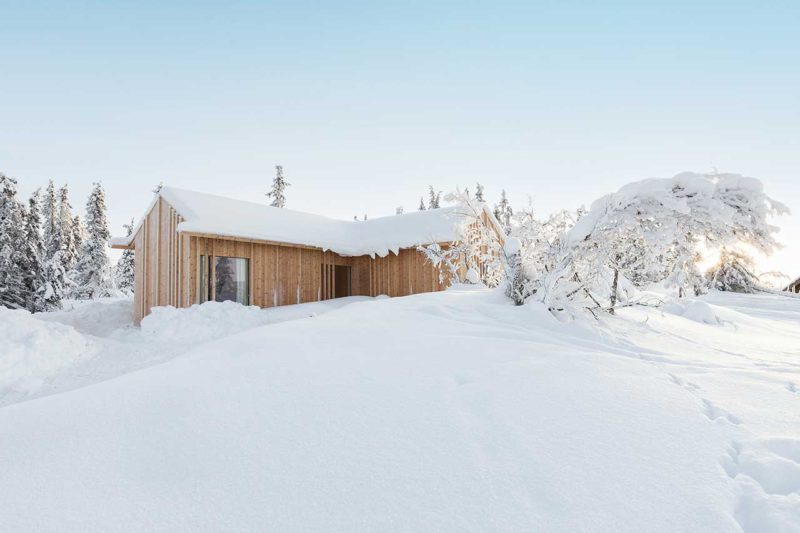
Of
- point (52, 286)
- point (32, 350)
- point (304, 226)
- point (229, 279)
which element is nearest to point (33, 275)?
point (52, 286)

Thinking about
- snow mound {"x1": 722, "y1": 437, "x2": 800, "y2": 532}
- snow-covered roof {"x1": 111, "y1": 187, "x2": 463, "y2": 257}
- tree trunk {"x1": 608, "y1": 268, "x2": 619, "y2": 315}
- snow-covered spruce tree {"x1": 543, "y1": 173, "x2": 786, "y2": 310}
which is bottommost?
snow mound {"x1": 722, "y1": 437, "x2": 800, "y2": 532}

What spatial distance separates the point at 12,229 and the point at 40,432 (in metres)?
20.6

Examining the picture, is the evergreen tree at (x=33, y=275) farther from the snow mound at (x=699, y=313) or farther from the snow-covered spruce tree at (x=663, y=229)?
the snow mound at (x=699, y=313)

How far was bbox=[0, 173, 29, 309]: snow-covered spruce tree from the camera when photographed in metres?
17.1

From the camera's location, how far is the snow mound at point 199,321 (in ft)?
37.0

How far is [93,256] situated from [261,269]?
20.3m

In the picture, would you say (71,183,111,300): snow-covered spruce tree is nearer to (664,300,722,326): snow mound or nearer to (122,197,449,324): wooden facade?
(122,197,449,324): wooden facade

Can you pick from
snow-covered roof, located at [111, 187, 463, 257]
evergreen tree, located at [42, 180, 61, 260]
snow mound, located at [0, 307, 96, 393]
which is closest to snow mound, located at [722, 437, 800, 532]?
snow mound, located at [0, 307, 96, 393]

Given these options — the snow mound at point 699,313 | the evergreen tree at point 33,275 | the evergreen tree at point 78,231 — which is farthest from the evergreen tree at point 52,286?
the snow mound at point 699,313

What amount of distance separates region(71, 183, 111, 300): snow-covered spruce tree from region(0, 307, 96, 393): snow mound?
67.6 feet

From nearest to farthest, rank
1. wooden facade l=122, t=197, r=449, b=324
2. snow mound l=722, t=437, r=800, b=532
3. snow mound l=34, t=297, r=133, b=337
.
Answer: snow mound l=722, t=437, r=800, b=532 < wooden facade l=122, t=197, r=449, b=324 < snow mound l=34, t=297, r=133, b=337

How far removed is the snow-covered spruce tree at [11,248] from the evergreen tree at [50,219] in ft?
57.8

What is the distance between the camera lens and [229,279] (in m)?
14.1

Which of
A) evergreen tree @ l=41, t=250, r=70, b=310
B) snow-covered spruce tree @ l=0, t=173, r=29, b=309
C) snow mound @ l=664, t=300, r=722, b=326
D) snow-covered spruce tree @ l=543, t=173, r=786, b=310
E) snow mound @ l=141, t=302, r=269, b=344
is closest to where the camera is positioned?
snow-covered spruce tree @ l=543, t=173, r=786, b=310
